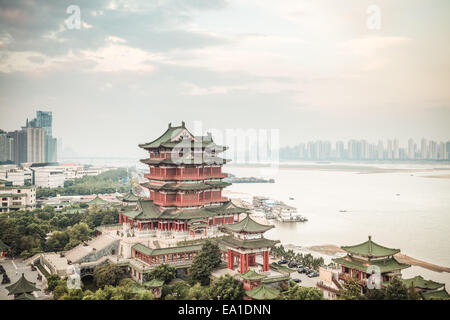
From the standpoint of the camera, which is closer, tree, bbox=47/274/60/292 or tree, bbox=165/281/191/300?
tree, bbox=165/281/191/300

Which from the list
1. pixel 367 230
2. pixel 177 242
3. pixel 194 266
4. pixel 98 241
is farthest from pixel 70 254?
pixel 367 230

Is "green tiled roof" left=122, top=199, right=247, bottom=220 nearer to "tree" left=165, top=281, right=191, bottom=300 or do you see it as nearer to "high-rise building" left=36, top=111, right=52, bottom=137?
"tree" left=165, top=281, right=191, bottom=300

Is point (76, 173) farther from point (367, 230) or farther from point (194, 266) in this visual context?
point (194, 266)

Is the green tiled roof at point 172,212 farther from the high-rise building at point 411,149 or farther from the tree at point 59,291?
the high-rise building at point 411,149

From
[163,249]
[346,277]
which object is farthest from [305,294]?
[163,249]

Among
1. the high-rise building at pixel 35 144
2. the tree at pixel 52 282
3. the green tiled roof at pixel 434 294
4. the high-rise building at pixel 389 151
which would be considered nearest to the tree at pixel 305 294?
the green tiled roof at pixel 434 294

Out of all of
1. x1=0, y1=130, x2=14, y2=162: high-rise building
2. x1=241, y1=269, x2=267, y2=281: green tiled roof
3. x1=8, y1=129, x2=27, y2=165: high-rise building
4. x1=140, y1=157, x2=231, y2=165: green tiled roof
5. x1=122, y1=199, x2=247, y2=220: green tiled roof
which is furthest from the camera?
x1=8, y1=129, x2=27, y2=165: high-rise building

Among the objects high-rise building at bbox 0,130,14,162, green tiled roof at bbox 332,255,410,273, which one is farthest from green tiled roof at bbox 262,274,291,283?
high-rise building at bbox 0,130,14,162

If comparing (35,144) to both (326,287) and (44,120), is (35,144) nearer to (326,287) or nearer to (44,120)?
(44,120)
